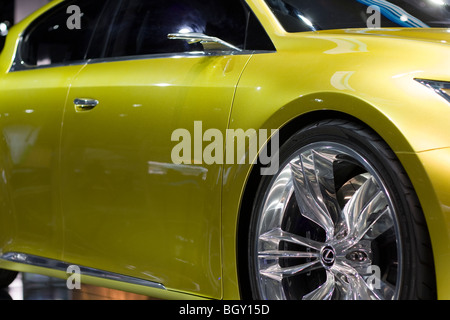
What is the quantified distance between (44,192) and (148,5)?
1059 millimetres

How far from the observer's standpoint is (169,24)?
3.65m

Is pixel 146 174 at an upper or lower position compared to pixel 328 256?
upper

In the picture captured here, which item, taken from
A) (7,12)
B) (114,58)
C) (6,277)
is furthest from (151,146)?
(7,12)

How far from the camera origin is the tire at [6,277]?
469cm

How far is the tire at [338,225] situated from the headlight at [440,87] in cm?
23

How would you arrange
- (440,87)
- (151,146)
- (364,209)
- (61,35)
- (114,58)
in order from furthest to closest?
1. (61,35)
2. (114,58)
3. (151,146)
4. (364,209)
5. (440,87)

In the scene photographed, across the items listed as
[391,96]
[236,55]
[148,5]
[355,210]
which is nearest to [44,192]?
[148,5]

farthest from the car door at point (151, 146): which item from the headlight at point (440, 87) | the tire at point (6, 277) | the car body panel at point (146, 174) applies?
the tire at point (6, 277)

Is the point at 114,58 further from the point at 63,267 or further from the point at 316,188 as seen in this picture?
the point at 316,188

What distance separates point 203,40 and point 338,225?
3.17ft

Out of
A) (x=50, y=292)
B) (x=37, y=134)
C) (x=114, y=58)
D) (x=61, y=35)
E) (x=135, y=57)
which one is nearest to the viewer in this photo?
(x=135, y=57)

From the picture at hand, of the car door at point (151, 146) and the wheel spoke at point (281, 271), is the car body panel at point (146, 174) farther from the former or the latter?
the wheel spoke at point (281, 271)


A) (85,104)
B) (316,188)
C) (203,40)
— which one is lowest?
(316,188)

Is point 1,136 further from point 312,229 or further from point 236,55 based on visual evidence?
point 312,229
